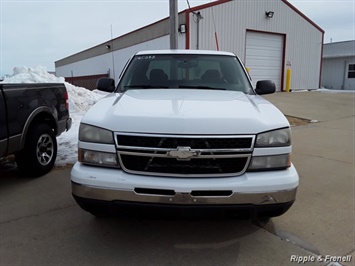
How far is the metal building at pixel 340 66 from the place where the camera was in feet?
87.2

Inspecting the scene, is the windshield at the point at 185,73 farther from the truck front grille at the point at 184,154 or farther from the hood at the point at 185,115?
the truck front grille at the point at 184,154

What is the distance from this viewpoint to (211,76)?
401 centimetres

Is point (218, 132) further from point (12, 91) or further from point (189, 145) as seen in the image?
point (12, 91)

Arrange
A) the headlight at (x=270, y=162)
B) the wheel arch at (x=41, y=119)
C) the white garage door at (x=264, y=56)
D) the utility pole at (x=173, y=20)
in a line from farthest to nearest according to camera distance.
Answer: the white garage door at (x=264, y=56), the utility pole at (x=173, y=20), the wheel arch at (x=41, y=119), the headlight at (x=270, y=162)

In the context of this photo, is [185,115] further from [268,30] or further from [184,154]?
[268,30]

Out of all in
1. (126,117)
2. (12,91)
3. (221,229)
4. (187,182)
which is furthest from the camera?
(12,91)

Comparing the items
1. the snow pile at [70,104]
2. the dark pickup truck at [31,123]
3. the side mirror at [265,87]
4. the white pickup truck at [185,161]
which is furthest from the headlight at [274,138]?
the snow pile at [70,104]

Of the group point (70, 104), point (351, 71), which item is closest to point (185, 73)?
point (70, 104)

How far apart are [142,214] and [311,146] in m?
5.40

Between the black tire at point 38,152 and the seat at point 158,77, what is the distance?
1960 mm

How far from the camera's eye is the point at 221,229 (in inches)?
123

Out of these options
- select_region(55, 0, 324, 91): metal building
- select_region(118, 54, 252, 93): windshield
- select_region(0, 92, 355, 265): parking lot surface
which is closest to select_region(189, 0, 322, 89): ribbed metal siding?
select_region(55, 0, 324, 91): metal building

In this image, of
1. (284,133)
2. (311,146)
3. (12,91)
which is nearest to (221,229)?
(284,133)

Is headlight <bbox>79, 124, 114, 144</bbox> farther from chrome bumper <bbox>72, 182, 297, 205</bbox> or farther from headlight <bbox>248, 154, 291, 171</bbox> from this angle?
headlight <bbox>248, 154, 291, 171</bbox>
